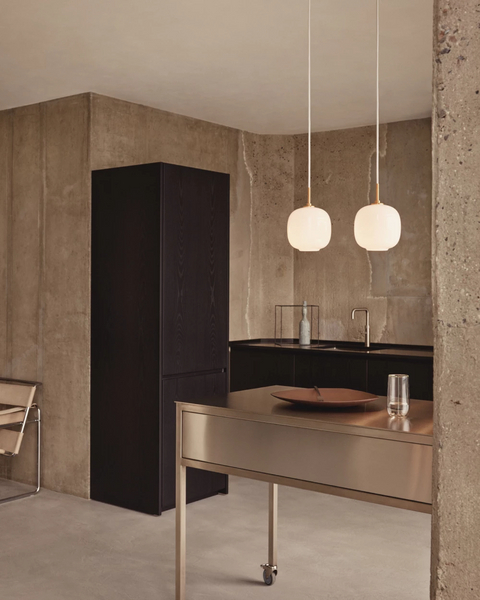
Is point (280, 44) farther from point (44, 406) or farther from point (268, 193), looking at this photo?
point (44, 406)

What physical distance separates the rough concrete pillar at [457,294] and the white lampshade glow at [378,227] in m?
1.57

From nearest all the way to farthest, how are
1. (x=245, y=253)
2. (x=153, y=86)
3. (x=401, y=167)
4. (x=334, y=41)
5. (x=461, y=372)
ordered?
(x=461, y=372) < (x=334, y=41) < (x=153, y=86) < (x=401, y=167) < (x=245, y=253)

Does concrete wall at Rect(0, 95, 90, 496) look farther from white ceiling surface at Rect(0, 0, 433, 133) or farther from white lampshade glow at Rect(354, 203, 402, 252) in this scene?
white lampshade glow at Rect(354, 203, 402, 252)

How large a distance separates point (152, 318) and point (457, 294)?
11.1 feet

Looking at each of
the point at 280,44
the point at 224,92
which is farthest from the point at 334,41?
the point at 224,92

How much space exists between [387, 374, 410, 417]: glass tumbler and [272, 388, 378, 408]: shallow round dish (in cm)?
19

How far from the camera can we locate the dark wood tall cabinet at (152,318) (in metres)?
4.59

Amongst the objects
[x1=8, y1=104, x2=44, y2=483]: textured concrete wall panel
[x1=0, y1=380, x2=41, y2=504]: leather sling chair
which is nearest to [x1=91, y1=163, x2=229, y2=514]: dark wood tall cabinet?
[x1=0, y1=380, x2=41, y2=504]: leather sling chair

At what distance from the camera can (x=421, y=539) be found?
4.15m

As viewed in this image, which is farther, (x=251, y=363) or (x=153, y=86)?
(x=251, y=363)

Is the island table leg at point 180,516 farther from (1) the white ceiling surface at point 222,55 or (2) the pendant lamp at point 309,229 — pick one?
(1) the white ceiling surface at point 222,55

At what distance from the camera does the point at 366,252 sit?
6145 millimetres

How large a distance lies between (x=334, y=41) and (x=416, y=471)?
258 cm

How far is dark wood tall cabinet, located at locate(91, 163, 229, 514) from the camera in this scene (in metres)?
4.59
